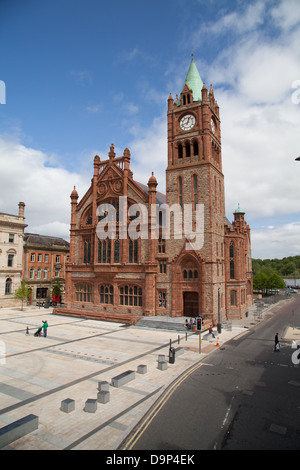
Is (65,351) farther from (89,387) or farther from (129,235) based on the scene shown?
(129,235)

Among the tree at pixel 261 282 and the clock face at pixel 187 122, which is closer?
the clock face at pixel 187 122

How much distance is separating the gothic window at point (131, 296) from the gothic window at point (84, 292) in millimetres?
6272

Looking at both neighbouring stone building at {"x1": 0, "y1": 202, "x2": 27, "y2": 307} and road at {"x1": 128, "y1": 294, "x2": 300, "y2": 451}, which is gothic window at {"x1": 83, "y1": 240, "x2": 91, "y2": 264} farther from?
road at {"x1": 128, "y1": 294, "x2": 300, "y2": 451}

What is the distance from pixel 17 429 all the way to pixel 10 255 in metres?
49.9

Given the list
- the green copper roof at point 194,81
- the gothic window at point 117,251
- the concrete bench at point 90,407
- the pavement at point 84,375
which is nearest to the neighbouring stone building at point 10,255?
the pavement at point 84,375

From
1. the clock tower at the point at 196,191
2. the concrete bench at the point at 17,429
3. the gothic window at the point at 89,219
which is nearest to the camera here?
the concrete bench at the point at 17,429

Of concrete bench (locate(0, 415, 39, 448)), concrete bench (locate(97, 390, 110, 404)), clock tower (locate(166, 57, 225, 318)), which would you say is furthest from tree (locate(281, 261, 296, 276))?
concrete bench (locate(0, 415, 39, 448))

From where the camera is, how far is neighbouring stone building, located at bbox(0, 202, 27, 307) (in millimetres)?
54875

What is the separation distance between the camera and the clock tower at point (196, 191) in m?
37.5

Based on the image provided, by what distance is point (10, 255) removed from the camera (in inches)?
2228

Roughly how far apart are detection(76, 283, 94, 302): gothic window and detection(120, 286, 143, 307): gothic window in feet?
20.6

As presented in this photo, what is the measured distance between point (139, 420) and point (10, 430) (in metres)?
5.16

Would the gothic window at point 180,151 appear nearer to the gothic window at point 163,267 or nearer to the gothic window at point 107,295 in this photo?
the gothic window at point 163,267

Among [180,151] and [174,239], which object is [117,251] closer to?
[174,239]
